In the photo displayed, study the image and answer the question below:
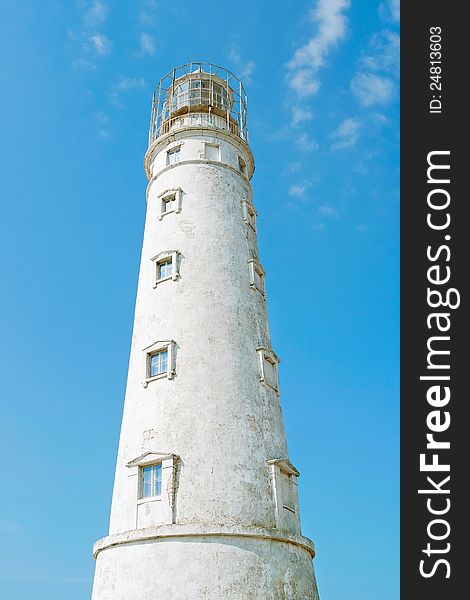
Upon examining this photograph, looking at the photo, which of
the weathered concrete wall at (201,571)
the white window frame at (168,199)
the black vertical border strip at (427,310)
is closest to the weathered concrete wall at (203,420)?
the weathered concrete wall at (201,571)

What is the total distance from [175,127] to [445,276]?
54.9ft

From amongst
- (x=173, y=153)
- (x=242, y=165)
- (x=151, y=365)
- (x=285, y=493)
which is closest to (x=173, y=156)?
(x=173, y=153)

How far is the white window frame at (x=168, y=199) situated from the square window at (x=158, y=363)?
241 inches

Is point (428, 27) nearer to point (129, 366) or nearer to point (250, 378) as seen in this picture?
point (250, 378)

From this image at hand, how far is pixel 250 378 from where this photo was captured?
2102cm

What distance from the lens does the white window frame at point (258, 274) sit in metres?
23.5

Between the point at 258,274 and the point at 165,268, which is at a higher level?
the point at 258,274

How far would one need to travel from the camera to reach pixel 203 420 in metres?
19.4

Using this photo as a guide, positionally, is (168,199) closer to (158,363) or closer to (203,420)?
(158,363)

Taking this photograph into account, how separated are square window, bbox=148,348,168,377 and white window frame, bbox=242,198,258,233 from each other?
7.07 metres

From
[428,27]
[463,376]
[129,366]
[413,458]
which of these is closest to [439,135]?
[428,27]

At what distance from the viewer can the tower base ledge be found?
56.6ft

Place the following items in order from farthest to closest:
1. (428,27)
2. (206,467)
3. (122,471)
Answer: (122,471) → (206,467) → (428,27)

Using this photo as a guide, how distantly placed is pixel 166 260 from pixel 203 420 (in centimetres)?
689
